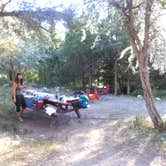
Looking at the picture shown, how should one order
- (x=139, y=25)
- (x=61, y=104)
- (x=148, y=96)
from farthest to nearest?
1. (x=61, y=104)
2. (x=139, y=25)
3. (x=148, y=96)

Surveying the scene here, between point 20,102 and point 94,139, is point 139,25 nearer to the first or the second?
point 94,139

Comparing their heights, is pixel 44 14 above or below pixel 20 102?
above

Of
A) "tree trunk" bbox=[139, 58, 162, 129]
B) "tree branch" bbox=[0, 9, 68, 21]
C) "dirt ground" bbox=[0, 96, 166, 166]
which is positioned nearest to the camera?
"dirt ground" bbox=[0, 96, 166, 166]

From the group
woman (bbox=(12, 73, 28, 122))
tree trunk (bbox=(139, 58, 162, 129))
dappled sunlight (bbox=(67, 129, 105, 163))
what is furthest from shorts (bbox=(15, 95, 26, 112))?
tree trunk (bbox=(139, 58, 162, 129))

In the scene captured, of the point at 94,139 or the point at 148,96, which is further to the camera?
the point at 148,96

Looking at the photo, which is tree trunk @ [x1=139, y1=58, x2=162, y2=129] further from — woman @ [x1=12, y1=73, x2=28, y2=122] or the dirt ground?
woman @ [x1=12, y1=73, x2=28, y2=122]

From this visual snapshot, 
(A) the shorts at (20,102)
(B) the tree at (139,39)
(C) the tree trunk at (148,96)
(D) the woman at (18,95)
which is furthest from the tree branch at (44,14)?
(A) the shorts at (20,102)

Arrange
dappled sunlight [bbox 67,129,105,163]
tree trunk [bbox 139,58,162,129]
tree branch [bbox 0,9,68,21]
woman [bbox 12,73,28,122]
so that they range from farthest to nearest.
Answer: woman [bbox 12,73,28,122], tree trunk [bbox 139,58,162,129], tree branch [bbox 0,9,68,21], dappled sunlight [bbox 67,129,105,163]

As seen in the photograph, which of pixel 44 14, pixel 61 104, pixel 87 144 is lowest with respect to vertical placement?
pixel 87 144

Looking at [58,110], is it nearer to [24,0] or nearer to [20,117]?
[20,117]

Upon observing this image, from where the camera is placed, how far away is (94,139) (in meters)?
8.06

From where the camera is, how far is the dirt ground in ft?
21.0

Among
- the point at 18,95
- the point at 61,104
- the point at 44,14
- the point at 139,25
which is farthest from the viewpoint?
the point at 18,95

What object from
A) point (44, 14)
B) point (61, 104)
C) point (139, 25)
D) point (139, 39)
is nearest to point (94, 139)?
point (61, 104)
